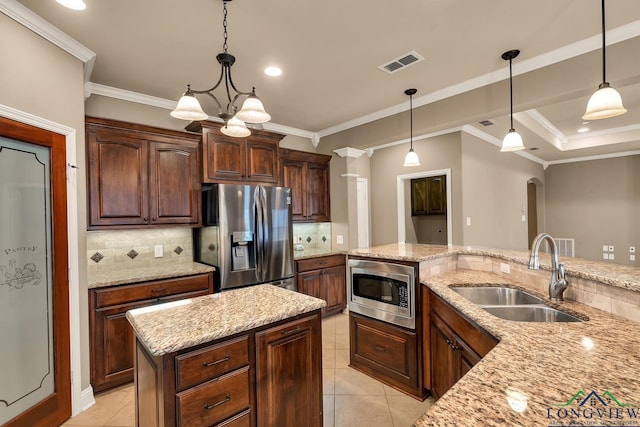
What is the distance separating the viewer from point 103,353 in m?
2.38

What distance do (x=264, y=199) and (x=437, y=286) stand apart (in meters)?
2.07

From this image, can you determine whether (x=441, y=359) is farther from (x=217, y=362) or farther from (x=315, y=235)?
(x=315, y=235)

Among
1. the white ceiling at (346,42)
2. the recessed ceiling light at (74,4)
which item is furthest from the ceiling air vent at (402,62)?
the recessed ceiling light at (74,4)

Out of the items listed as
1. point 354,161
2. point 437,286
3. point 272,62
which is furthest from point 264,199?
point 437,286

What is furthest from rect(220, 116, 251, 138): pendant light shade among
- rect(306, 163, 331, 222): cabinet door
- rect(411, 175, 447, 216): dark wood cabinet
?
rect(411, 175, 447, 216): dark wood cabinet

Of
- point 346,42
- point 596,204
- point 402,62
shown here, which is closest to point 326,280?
point 402,62

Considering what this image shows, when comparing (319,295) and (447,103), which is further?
(319,295)

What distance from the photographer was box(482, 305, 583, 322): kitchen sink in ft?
5.13

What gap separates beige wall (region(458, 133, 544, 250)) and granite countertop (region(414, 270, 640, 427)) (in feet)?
10.8

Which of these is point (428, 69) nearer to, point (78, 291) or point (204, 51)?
point (204, 51)

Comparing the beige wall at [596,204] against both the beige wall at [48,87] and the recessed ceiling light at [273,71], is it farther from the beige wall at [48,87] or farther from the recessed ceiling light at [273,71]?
the beige wall at [48,87]

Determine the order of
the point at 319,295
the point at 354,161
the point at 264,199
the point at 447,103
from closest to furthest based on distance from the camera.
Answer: the point at 447,103 < the point at 264,199 < the point at 319,295 < the point at 354,161

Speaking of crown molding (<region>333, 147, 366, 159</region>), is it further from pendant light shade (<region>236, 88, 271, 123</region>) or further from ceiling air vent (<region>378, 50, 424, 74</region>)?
pendant light shade (<region>236, 88, 271, 123</region>)

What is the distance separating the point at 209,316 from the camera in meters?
1.46
